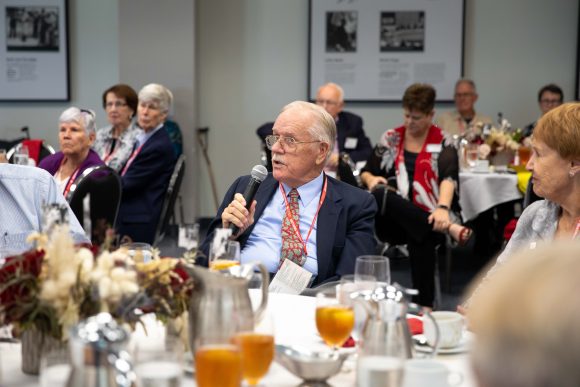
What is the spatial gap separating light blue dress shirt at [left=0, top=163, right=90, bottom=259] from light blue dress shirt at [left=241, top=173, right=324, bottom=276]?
68cm

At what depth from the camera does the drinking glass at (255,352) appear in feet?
5.37

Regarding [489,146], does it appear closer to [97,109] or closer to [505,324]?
[97,109]

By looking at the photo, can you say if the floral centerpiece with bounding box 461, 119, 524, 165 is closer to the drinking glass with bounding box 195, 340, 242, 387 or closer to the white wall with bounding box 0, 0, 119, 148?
the white wall with bounding box 0, 0, 119, 148

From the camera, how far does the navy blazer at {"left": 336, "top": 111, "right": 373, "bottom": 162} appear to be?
7.29 m

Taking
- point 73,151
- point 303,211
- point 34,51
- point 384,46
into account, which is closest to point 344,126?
point 384,46

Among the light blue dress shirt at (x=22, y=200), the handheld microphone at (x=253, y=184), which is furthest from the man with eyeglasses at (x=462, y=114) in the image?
the light blue dress shirt at (x=22, y=200)

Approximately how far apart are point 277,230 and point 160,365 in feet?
6.05

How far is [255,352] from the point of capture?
Answer: 5.38 feet

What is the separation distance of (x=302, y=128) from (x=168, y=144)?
3138 mm

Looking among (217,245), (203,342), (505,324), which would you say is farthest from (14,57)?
(505,324)

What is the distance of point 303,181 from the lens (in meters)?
3.41

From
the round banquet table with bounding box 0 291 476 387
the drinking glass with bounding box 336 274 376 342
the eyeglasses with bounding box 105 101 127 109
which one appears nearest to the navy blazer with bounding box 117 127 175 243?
the eyeglasses with bounding box 105 101 127 109

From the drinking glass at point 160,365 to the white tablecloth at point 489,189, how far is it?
492 cm

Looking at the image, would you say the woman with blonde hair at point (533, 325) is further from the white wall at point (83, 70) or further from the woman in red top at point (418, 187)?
the white wall at point (83, 70)
